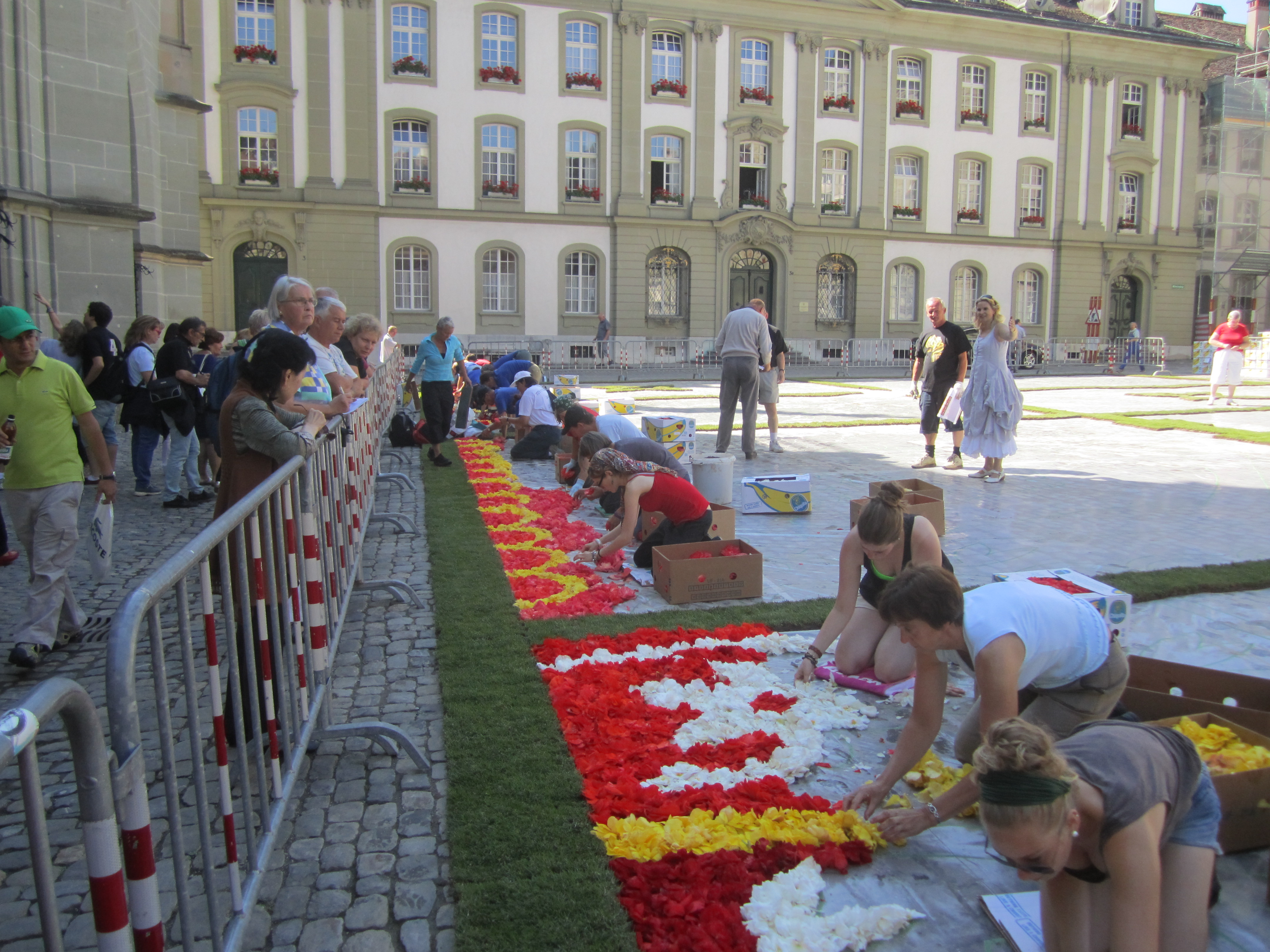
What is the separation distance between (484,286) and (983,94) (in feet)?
71.7

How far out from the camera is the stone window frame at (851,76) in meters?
36.6

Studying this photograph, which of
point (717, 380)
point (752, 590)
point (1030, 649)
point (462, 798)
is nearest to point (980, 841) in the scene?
point (1030, 649)

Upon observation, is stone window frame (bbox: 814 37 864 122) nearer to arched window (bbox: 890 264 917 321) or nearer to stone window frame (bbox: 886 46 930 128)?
stone window frame (bbox: 886 46 930 128)

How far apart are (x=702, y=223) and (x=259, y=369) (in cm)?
3268

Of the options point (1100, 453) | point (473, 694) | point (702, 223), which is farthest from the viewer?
point (702, 223)

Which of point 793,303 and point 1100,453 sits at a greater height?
point 793,303

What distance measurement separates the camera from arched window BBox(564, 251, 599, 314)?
115 ft

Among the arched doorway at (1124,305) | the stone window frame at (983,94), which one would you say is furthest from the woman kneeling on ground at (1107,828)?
the arched doorway at (1124,305)

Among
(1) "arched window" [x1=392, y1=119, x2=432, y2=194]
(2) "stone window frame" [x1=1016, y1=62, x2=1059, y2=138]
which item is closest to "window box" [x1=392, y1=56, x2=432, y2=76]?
(1) "arched window" [x1=392, y1=119, x2=432, y2=194]

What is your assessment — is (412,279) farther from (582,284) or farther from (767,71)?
(767,71)

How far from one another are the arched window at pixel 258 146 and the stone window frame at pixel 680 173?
1240cm

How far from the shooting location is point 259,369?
4.42 meters

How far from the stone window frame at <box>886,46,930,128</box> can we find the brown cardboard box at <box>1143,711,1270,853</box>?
38.3m

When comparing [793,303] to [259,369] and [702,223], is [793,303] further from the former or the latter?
[259,369]
